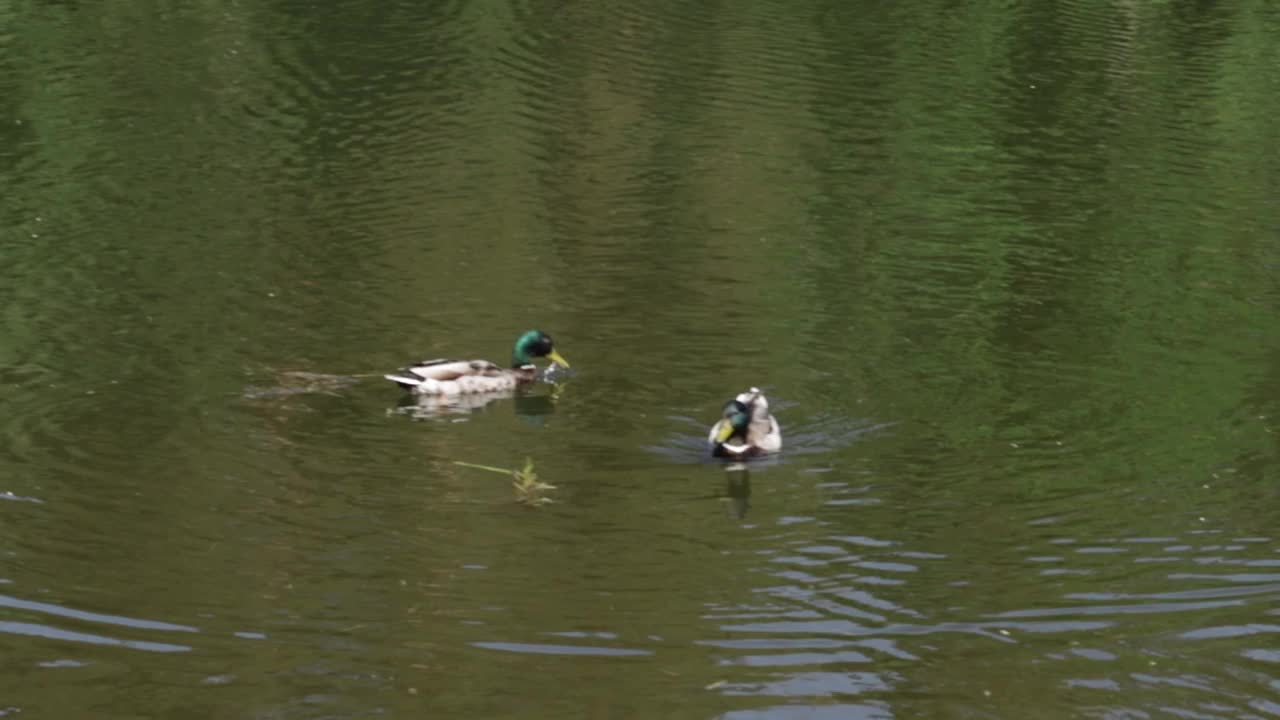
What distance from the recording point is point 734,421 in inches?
680

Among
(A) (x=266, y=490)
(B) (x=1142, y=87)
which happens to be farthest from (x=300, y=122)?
(A) (x=266, y=490)

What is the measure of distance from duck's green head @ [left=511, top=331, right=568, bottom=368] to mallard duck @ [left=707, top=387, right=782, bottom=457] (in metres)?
2.93

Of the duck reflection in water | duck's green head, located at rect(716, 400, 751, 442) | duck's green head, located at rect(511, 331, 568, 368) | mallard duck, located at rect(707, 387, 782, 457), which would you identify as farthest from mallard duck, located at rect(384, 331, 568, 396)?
the duck reflection in water

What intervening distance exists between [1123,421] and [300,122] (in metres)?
17.2

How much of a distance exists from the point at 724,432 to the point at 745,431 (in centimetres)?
19

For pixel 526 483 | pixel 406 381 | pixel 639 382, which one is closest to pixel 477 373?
pixel 406 381

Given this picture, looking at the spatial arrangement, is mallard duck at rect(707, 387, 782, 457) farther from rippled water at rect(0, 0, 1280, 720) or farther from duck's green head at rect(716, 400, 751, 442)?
rippled water at rect(0, 0, 1280, 720)

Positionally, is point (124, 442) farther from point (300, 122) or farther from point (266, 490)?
point (300, 122)

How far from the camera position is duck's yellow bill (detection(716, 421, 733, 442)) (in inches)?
680

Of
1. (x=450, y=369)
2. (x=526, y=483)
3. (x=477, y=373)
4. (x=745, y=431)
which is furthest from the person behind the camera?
(x=477, y=373)

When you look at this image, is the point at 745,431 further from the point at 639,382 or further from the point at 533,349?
the point at 533,349

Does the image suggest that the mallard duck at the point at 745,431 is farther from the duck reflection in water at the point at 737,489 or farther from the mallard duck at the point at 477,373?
the mallard duck at the point at 477,373

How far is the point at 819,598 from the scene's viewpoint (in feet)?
45.9

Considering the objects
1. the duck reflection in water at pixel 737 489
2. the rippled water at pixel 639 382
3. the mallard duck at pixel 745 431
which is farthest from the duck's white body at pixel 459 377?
the duck reflection in water at pixel 737 489
